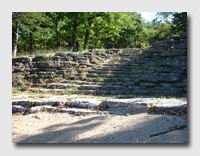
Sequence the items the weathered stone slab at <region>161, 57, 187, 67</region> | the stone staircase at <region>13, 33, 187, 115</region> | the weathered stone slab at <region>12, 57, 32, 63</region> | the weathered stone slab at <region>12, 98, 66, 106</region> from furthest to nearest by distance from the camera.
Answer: the weathered stone slab at <region>12, 57, 32, 63</region> < the weathered stone slab at <region>161, 57, 187, 67</region> < the stone staircase at <region>13, 33, 187, 115</region> < the weathered stone slab at <region>12, 98, 66, 106</region>

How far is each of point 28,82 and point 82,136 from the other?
206 inches

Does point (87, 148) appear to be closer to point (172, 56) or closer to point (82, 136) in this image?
point (82, 136)

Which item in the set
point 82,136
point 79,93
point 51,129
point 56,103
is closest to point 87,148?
point 82,136

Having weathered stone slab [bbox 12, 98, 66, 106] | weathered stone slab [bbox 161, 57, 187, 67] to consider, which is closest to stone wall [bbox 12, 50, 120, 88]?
weathered stone slab [bbox 12, 98, 66, 106]

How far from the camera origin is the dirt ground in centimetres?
334

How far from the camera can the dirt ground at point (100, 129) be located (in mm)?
3338

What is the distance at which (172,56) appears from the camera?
8.36 meters

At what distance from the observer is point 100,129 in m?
3.75

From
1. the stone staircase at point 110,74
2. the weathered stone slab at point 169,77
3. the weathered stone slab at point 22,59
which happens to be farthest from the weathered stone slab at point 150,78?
the weathered stone slab at point 22,59

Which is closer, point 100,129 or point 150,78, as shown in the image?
point 100,129

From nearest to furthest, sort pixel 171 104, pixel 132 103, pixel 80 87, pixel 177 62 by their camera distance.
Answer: pixel 171 104 < pixel 132 103 < pixel 80 87 < pixel 177 62

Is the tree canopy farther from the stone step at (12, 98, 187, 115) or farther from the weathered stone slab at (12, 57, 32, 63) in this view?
the stone step at (12, 98, 187, 115)

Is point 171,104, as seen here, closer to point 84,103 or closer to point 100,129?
point 100,129

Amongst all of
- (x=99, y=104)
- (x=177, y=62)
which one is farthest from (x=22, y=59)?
(x=177, y=62)
